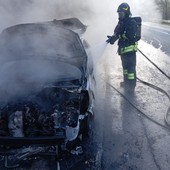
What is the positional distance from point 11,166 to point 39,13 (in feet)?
22.8

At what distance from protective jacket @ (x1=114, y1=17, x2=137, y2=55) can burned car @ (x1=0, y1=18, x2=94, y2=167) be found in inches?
83.1

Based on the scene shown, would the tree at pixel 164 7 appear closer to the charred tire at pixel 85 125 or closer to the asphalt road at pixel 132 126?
the asphalt road at pixel 132 126

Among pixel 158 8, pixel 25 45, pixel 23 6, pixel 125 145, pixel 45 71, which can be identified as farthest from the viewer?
pixel 158 8

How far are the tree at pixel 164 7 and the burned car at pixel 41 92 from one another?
2449 cm

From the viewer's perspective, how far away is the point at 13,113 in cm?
407

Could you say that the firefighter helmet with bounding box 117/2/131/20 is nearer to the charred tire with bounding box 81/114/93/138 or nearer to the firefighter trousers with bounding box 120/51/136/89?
the firefighter trousers with bounding box 120/51/136/89

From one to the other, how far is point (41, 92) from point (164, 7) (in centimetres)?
2887

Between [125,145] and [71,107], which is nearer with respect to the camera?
[71,107]

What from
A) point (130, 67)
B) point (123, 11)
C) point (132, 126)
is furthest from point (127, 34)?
point (132, 126)

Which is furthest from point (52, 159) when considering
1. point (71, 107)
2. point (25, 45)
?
point (25, 45)

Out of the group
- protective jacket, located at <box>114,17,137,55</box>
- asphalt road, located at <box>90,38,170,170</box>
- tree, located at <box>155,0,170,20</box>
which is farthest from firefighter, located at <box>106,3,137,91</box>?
tree, located at <box>155,0,170,20</box>

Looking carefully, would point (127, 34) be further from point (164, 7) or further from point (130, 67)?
point (164, 7)

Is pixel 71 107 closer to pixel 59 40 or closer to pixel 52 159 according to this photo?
pixel 52 159

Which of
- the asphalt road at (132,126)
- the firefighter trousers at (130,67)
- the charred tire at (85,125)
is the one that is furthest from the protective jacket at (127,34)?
the charred tire at (85,125)
